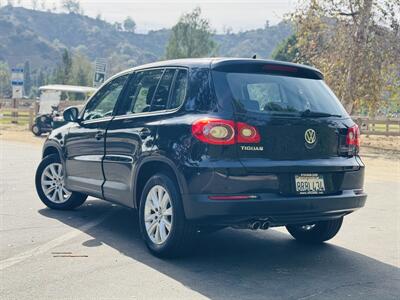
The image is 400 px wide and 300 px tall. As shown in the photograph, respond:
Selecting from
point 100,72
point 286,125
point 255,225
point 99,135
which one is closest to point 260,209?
point 255,225

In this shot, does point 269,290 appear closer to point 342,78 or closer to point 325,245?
point 325,245

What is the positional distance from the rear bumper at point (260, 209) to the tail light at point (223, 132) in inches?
19.0

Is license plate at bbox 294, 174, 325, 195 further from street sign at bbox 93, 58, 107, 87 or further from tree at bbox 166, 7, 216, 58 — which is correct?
tree at bbox 166, 7, 216, 58

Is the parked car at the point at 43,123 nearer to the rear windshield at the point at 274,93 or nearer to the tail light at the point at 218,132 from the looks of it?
the rear windshield at the point at 274,93

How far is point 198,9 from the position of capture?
9812 centimetres

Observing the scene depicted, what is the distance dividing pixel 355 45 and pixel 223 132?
2027 cm

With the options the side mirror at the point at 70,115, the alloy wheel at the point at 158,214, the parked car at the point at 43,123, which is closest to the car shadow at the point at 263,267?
the alloy wheel at the point at 158,214

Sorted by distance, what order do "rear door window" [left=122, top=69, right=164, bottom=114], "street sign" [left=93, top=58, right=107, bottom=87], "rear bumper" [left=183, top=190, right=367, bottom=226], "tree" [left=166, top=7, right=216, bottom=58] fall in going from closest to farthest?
"rear bumper" [left=183, top=190, right=367, bottom=226]
"rear door window" [left=122, top=69, right=164, bottom=114]
"street sign" [left=93, top=58, right=107, bottom=87]
"tree" [left=166, top=7, right=216, bottom=58]

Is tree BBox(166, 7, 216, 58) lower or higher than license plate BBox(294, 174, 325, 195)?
higher

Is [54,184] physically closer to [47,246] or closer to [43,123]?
[47,246]

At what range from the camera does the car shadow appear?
4.91 meters

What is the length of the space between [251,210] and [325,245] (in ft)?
5.93

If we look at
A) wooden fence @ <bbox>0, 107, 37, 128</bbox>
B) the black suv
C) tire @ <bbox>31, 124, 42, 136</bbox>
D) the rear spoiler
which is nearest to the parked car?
tire @ <bbox>31, 124, 42, 136</bbox>

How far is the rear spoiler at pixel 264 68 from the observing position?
566cm
